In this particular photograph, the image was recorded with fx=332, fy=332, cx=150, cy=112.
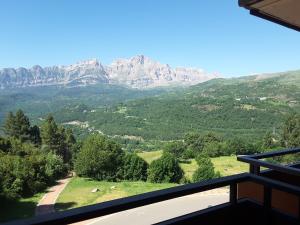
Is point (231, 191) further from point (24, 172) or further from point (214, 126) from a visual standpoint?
point (214, 126)

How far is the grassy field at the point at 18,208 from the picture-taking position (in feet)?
62.1

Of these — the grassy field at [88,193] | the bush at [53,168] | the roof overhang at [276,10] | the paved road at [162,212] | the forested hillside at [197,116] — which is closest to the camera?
the roof overhang at [276,10]

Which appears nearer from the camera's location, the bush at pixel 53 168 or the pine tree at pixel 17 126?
the bush at pixel 53 168

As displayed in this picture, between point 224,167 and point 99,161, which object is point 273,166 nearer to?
point 99,161

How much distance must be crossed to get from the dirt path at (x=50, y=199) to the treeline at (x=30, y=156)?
35.8 inches

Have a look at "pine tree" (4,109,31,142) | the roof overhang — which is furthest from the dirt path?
the roof overhang

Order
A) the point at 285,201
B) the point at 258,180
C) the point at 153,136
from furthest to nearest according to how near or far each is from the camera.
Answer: the point at 153,136, the point at 285,201, the point at 258,180

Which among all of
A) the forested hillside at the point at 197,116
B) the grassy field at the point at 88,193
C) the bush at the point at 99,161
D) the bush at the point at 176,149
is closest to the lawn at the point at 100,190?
the grassy field at the point at 88,193

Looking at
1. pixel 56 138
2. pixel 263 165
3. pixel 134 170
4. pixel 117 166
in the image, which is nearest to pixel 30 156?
pixel 117 166

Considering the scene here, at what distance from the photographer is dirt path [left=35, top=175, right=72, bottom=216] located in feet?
64.0

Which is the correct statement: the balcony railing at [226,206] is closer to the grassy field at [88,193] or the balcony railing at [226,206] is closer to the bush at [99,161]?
the grassy field at [88,193]

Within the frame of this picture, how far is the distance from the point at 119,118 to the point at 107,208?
118124 millimetres

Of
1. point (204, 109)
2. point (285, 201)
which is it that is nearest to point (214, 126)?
point (204, 109)

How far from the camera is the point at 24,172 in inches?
977
